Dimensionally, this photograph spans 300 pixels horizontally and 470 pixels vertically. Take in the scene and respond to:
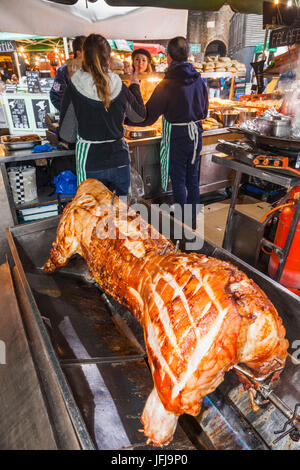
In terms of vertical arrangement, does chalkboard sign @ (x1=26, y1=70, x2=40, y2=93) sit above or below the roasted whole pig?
above

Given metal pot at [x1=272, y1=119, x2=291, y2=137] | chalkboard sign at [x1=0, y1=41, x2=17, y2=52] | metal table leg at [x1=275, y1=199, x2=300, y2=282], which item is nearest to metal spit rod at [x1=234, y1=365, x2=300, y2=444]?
metal table leg at [x1=275, y1=199, x2=300, y2=282]

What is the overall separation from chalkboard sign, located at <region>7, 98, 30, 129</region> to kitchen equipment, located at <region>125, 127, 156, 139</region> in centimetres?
152

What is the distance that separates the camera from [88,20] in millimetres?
3783

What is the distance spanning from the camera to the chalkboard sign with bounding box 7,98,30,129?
407cm

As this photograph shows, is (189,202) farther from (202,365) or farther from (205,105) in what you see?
(202,365)

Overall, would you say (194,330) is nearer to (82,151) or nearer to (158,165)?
(82,151)

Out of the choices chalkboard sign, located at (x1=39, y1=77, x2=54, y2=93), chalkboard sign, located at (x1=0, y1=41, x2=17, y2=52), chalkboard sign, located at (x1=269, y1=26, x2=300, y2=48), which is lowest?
chalkboard sign, located at (x1=39, y1=77, x2=54, y2=93)

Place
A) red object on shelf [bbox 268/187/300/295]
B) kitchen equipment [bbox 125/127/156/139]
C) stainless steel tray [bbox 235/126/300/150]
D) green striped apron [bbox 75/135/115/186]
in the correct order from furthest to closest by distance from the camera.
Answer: kitchen equipment [bbox 125/127/156/139] → green striped apron [bbox 75/135/115/186] → red object on shelf [bbox 268/187/300/295] → stainless steel tray [bbox 235/126/300/150]

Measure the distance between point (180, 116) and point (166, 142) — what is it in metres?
0.42

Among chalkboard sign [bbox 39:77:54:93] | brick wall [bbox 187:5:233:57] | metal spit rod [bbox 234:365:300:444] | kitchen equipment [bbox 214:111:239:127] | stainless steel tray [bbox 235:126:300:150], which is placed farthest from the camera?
brick wall [bbox 187:5:233:57]

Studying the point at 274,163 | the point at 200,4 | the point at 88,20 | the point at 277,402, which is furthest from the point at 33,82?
the point at 277,402

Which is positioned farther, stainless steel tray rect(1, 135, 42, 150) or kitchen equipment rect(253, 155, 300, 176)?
stainless steel tray rect(1, 135, 42, 150)

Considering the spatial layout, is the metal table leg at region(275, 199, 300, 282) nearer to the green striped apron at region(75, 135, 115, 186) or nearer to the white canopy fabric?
the green striped apron at region(75, 135, 115, 186)

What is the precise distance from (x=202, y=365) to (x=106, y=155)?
2407mm
